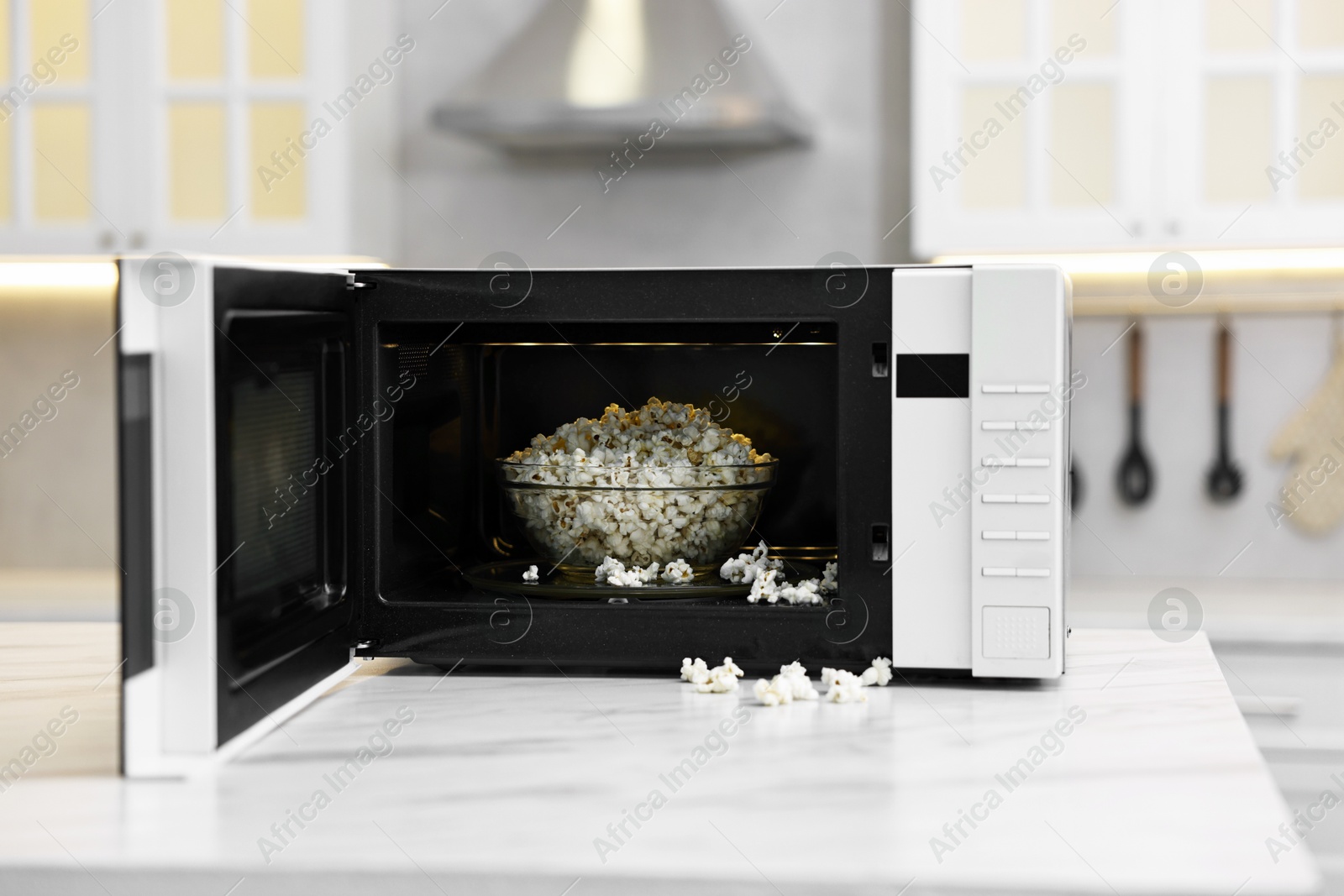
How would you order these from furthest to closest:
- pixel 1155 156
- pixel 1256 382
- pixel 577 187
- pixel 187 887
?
1. pixel 577 187
2. pixel 1256 382
3. pixel 1155 156
4. pixel 187 887

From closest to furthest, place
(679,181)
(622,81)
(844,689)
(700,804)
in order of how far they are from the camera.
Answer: (700,804) → (844,689) → (622,81) → (679,181)

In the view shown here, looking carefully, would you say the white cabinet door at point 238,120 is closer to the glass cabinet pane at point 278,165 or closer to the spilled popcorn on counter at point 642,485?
the glass cabinet pane at point 278,165

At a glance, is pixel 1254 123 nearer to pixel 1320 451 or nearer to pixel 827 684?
pixel 1320 451

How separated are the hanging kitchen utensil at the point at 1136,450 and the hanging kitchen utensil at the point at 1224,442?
91 mm

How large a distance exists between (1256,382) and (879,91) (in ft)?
2.31

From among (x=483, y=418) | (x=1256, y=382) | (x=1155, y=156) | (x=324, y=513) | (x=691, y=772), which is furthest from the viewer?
(x=1256, y=382)

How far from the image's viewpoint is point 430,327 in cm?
95

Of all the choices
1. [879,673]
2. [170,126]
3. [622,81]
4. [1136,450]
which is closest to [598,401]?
[879,673]

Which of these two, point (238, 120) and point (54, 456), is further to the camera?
point (54, 456)

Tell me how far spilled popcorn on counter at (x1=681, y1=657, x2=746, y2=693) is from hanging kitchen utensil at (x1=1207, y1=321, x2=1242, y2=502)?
4.03 feet

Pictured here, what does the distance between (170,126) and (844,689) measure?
1343 millimetres

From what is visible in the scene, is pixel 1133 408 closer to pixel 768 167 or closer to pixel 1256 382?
pixel 1256 382

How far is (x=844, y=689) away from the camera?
823mm

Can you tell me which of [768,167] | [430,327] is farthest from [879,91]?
[430,327]
